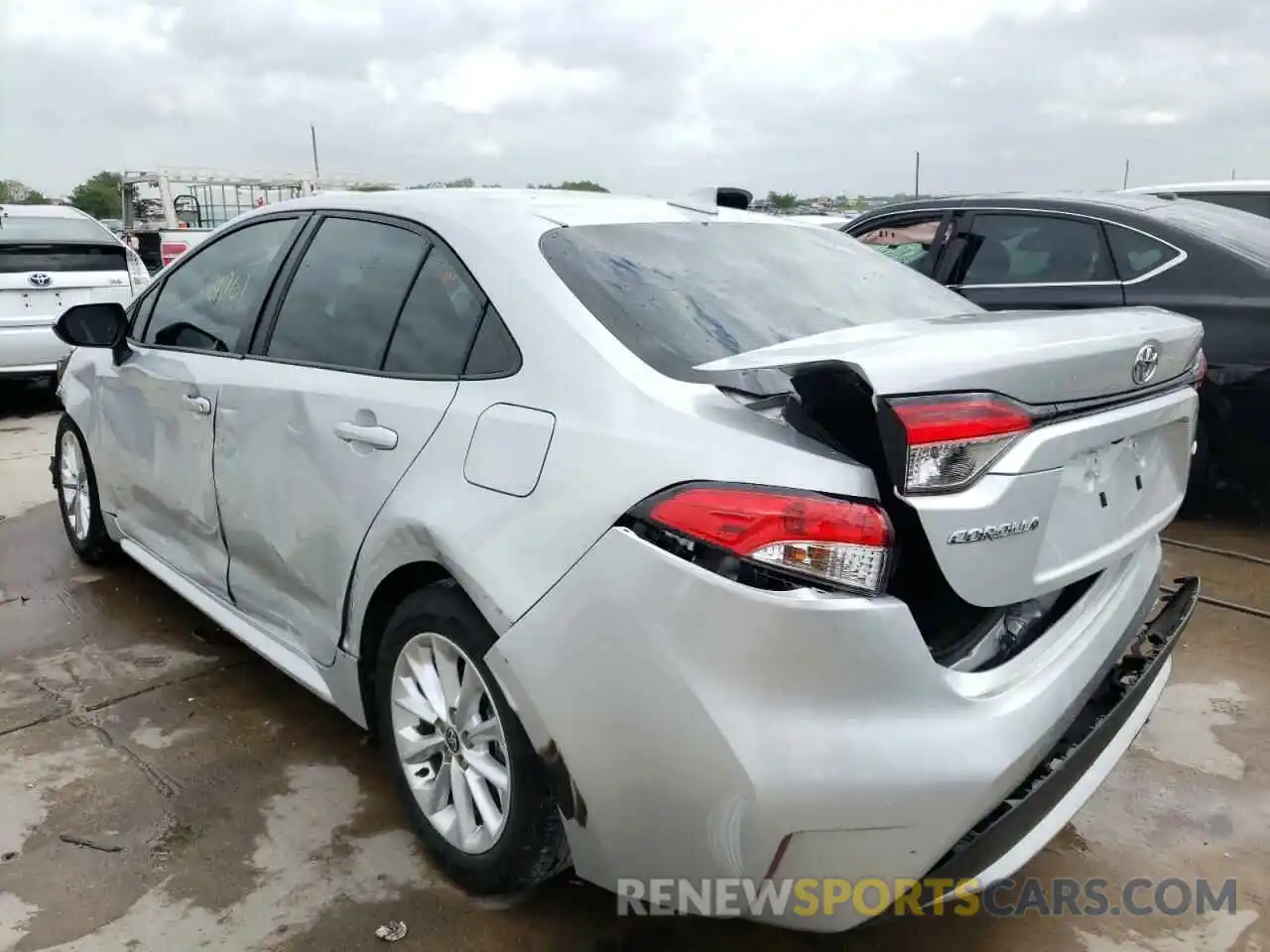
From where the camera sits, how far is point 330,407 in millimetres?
2584

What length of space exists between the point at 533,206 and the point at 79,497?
2973 mm

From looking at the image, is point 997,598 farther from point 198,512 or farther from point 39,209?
point 39,209

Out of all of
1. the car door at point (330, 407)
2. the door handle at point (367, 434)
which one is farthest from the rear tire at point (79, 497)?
the door handle at point (367, 434)

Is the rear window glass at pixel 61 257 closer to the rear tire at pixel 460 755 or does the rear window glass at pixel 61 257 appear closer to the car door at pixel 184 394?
the car door at pixel 184 394

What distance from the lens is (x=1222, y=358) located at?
4.33 m

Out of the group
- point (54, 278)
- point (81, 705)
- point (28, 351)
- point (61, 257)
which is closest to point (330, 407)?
point (81, 705)

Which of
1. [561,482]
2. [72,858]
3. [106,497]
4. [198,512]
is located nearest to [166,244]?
[106,497]

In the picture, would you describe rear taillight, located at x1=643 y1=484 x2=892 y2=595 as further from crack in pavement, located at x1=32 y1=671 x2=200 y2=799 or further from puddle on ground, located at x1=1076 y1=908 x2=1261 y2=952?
crack in pavement, located at x1=32 y1=671 x2=200 y2=799

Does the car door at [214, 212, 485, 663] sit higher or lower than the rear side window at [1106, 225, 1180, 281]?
lower

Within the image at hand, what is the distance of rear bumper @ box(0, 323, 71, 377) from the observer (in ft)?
24.8

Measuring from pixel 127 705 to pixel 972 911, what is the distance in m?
2.56

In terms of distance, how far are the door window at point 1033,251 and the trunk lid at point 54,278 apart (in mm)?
6041

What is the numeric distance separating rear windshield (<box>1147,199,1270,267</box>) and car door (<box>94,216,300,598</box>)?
152 inches

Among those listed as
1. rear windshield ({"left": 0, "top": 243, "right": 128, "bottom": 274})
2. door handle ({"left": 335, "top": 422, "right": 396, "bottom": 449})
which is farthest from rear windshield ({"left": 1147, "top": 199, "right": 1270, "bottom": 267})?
rear windshield ({"left": 0, "top": 243, "right": 128, "bottom": 274})
